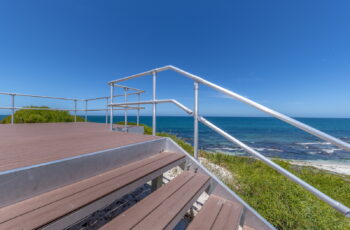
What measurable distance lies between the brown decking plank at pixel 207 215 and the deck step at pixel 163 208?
4.0 inches

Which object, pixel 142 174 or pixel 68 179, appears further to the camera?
pixel 142 174

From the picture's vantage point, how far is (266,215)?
2.18 meters

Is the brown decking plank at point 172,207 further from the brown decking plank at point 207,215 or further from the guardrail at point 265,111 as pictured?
the guardrail at point 265,111

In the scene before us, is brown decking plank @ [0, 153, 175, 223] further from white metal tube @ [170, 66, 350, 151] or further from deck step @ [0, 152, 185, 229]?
white metal tube @ [170, 66, 350, 151]

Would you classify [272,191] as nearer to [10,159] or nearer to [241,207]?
[241,207]

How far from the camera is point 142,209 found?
108 cm

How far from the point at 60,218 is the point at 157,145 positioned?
4.08 feet

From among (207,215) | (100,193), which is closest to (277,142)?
(207,215)

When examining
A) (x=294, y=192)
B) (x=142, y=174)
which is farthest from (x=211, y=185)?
(x=294, y=192)

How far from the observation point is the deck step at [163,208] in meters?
0.94

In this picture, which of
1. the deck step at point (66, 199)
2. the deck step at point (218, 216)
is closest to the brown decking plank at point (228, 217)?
the deck step at point (218, 216)

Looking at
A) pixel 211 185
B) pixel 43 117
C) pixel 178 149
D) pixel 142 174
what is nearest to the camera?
pixel 142 174

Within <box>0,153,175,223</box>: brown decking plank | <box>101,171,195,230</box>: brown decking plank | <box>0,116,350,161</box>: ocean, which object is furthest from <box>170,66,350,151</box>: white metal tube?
<box>0,116,350,161</box>: ocean

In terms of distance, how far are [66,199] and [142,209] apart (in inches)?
19.6
